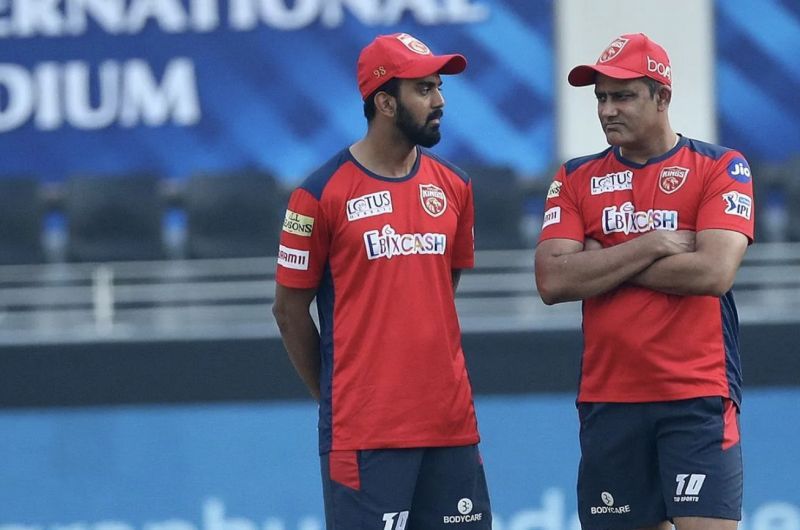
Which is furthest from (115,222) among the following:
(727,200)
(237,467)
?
(727,200)

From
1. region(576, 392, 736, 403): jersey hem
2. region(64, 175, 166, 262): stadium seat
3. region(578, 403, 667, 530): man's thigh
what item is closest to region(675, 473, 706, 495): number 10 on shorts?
region(578, 403, 667, 530): man's thigh

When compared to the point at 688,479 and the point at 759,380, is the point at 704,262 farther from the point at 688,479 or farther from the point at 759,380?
the point at 759,380

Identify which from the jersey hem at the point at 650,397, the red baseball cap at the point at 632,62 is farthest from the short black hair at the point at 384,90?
the jersey hem at the point at 650,397

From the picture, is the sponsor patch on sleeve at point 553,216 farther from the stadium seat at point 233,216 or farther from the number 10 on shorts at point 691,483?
the stadium seat at point 233,216

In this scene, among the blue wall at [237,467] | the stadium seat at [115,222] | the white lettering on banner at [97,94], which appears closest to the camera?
the blue wall at [237,467]

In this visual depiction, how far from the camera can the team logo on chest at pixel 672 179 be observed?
3.86 metres

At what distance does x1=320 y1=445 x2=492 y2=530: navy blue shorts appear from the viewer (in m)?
3.69

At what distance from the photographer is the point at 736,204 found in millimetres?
3818

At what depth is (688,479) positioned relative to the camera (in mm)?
3807

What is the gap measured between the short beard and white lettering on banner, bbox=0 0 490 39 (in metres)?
5.26

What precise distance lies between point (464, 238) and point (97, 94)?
551 centimetres

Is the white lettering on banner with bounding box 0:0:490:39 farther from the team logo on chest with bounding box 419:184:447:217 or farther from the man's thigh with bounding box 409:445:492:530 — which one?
the man's thigh with bounding box 409:445:492:530

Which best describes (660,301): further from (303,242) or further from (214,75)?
(214,75)

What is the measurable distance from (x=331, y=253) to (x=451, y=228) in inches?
12.9
